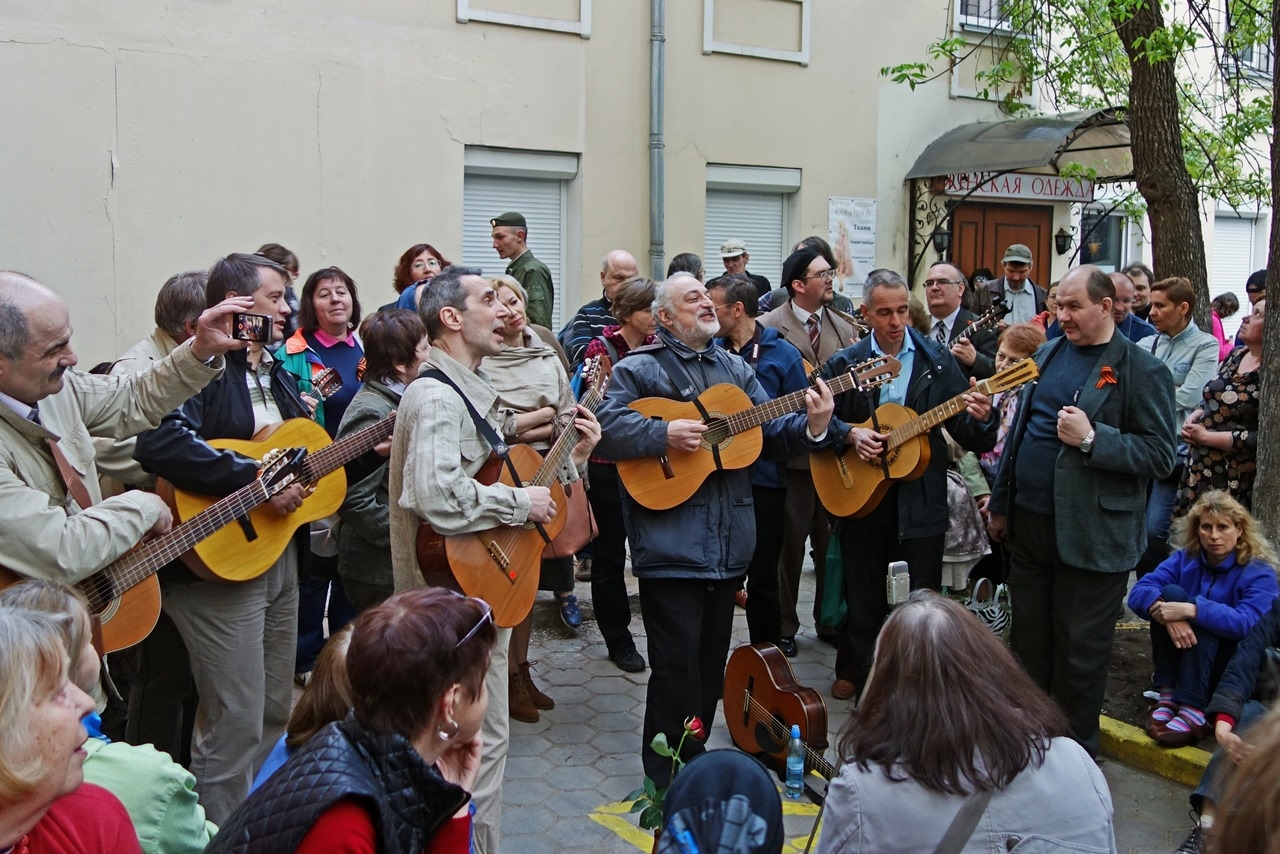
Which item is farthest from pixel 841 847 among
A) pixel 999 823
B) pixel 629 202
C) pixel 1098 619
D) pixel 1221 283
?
pixel 1221 283

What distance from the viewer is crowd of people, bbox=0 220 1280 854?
2307 millimetres

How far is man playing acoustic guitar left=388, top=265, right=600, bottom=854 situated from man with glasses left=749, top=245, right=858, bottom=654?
8.74 feet

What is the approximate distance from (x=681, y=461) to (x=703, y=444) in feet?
0.38

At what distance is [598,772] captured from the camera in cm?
512

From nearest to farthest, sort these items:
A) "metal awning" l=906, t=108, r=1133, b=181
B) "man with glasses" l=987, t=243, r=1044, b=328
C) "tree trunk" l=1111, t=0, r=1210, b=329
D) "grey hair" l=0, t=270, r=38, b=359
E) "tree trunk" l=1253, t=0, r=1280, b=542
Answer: "grey hair" l=0, t=270, r=38, b=359, "tree trunk" l=1253, t=0, r=1280, b=542, "tree trunk" l=1111, t=0, r=1210, b=329, "man with glasses" l=987, t=243, r=1044, b=328, "metal awning" l=906, t=108, r=1133, b=181

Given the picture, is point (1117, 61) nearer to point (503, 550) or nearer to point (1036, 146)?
point (1036, 146)

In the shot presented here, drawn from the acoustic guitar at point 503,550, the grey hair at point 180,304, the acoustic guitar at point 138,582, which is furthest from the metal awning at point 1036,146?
the acoustic guitar at point 138,582

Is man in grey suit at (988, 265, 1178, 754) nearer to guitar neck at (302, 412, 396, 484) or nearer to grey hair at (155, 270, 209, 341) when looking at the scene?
guitar neck at (302, 412, 396, 484)

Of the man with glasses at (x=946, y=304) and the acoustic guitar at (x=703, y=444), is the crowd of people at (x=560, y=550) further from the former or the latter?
the man with glasses at (x=946, y=304)

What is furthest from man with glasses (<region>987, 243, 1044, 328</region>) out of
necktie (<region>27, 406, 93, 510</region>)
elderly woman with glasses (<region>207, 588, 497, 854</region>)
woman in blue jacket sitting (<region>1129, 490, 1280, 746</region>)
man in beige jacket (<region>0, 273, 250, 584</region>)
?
elderly woman with glasses (<region>207, 588, 497, 854</region>)

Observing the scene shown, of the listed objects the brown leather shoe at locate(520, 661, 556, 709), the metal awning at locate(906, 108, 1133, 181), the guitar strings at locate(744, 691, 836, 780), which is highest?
the metal awning at locate(906, 108, 1133, 181)

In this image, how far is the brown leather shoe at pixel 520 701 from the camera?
568cm

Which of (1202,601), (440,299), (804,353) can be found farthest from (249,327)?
(1202,601)

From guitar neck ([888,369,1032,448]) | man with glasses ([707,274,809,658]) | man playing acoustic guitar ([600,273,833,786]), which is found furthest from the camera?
man with glasses ([707,274,809,658])
